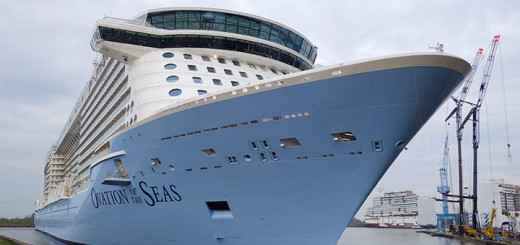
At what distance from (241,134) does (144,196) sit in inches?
204

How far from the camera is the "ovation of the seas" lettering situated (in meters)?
13.0

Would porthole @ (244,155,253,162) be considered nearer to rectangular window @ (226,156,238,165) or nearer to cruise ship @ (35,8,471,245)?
cruise ship @ (35,8,471,245)

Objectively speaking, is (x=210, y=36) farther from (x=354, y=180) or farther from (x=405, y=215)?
(x=405, y=215)

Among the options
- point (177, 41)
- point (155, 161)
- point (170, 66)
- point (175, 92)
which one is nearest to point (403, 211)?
point (177, 41)

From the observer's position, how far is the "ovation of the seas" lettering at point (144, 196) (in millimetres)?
12953

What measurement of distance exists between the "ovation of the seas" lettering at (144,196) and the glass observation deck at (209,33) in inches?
255

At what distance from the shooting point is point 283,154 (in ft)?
34.7

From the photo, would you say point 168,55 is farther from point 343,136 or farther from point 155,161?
point 343,136

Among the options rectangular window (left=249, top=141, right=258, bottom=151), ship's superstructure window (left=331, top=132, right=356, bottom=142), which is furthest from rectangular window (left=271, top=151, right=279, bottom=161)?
ship's superstructure window (left=331, top=132, right=356, bottom=142)

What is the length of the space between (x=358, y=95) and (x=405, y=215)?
379 feet

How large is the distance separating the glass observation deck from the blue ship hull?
5.49 m

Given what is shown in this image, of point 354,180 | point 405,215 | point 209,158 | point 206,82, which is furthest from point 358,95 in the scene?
point 405,215

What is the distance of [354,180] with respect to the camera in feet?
33.5

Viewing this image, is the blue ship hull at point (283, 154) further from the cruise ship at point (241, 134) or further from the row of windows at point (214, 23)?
the row of windows at point (214, 23)
